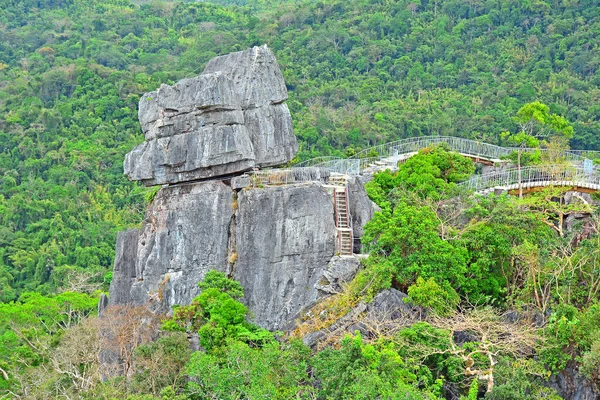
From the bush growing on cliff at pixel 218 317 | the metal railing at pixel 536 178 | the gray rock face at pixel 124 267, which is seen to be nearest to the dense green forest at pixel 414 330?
the bush growing on cliff at pixel 218 317

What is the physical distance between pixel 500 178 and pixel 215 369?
1055 cm

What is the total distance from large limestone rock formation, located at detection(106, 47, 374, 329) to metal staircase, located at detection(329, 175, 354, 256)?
17 cm

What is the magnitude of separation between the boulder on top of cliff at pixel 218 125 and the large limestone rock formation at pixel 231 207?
0.03 metres

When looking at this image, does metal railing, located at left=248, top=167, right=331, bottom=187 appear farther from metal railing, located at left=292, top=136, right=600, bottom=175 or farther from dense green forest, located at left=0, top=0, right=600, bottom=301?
dense green forest, located at left=0, top=0, right=600, bottom=301

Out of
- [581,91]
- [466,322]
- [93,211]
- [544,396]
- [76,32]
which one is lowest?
[544,396]

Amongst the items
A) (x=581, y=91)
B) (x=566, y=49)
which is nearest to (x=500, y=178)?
(x=581, y=91)

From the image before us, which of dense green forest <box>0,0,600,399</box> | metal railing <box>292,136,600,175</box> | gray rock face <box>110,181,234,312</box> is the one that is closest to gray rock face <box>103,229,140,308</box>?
gray rock face <box>110,181,234,312</box>

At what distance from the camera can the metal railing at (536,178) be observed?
2384cm

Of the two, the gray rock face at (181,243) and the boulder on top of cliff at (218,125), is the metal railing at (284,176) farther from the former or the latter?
the gray rock face at (181,243)

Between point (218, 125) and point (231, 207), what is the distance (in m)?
2.09

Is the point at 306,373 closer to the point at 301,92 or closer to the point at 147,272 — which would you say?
the point at 147,272

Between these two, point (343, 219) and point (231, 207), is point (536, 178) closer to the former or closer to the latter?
point (343, 219)

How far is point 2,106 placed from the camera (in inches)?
2137

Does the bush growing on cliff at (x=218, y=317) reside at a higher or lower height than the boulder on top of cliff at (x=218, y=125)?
lower
